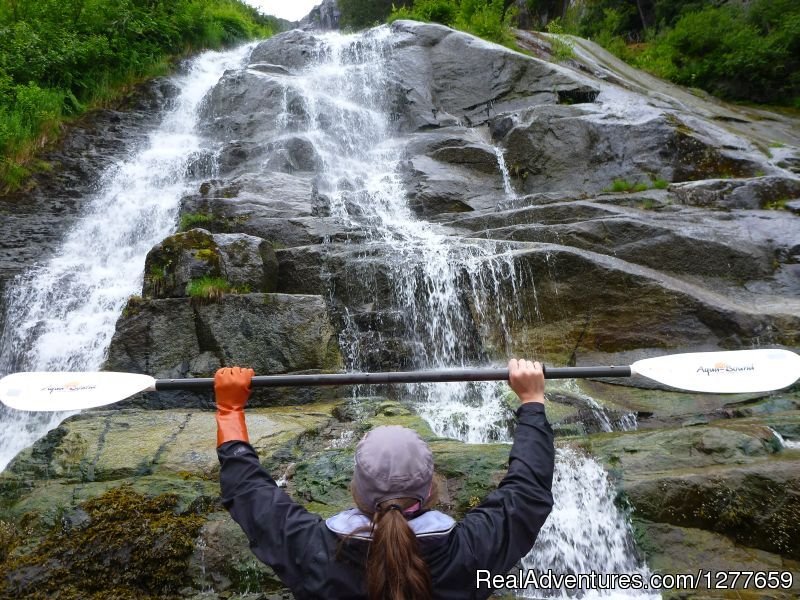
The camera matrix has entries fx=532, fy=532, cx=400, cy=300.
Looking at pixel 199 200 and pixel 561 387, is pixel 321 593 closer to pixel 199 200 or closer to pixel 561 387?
pixel 561 387

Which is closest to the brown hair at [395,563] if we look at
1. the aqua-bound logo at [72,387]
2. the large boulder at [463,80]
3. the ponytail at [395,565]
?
the ponytail at [395,565]

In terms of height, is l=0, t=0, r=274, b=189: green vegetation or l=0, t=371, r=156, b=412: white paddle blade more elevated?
l=0, t=0, r=274, b=189: green vegetation

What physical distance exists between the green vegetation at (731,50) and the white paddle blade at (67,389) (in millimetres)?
19363

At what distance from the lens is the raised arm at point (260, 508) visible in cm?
144

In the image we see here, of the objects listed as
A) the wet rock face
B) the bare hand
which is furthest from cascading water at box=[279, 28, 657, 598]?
the wet rock face

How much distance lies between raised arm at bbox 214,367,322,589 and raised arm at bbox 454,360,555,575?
0.44m

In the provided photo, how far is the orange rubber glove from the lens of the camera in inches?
66.2

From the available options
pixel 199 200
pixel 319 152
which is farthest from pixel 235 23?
pixel 199 200

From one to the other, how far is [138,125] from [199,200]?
6266 millimetres

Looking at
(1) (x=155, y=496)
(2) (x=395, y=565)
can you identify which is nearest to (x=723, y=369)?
(2) (x=395, y=565)

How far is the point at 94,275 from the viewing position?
8.45 meters

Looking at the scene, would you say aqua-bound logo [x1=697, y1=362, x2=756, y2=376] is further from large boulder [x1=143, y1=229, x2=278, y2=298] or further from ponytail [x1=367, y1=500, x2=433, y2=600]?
large boulder [x1=143, y1=229, x2=278, y2=298]

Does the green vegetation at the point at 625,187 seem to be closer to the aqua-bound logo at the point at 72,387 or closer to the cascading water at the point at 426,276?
the cascading water at the point at 426,276

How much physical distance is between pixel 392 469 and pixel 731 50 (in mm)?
20542
